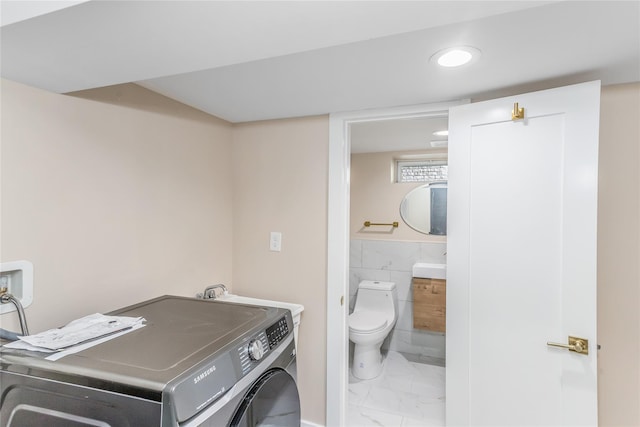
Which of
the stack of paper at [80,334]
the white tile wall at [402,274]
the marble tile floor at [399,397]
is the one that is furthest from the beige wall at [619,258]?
the stack of paper at [80,334]

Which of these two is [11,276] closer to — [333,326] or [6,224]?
[6,224]

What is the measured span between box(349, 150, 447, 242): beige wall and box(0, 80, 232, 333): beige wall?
5.74 feet

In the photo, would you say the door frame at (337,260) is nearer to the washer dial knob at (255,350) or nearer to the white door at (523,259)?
the white door at (523,259)

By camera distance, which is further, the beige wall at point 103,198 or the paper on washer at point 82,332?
the beige wall at point 103,198

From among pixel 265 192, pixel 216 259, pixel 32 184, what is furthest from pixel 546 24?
pixel 216 259

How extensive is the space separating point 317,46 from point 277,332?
95cm

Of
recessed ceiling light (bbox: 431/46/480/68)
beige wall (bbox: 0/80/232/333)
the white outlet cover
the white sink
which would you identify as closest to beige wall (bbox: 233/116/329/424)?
beige wall (bbox: 0/80/232/333)

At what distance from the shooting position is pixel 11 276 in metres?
1.13

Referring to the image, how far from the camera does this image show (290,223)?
2078 mm

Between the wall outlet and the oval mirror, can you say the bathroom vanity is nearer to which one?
the oval mirror

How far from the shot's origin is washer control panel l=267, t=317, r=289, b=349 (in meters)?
1.13

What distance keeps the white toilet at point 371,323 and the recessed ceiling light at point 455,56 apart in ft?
A: 6.73

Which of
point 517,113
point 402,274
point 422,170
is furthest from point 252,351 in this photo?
point 422,170

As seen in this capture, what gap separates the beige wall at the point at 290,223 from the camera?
6.55 feet
